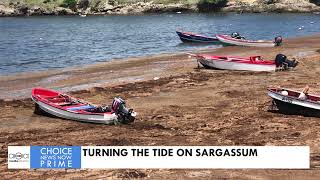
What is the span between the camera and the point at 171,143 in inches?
701

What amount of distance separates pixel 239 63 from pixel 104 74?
9979 millimetres

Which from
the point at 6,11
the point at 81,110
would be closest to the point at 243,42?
the point at 81,110

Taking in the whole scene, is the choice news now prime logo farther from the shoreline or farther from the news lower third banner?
the shoreline

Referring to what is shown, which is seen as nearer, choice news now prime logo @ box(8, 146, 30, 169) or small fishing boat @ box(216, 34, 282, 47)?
choice news now prime logo @ box(8, 146, 30, 169)

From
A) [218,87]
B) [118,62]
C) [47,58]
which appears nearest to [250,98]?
[218,87]

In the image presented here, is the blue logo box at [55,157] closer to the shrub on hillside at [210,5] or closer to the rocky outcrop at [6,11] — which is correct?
the shrub on hillside at [210,5]

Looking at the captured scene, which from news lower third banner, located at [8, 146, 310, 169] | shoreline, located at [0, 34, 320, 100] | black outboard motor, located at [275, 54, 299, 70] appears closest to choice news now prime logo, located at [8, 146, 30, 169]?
news lower third banner, located at [8, 146, 310, 169]

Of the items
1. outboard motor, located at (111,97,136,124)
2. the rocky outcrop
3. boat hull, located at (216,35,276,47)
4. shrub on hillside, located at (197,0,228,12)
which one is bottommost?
the rocky outcrop

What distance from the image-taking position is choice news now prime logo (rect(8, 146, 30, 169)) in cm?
1343

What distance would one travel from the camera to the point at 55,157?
1302 centimetres

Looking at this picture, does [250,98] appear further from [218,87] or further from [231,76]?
[231,76]

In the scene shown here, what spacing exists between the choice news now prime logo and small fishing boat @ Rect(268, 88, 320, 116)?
11.9 m

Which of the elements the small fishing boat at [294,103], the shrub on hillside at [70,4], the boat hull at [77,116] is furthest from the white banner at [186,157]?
the shrub on hillside at [70,4]

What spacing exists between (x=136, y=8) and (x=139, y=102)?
138 meters
